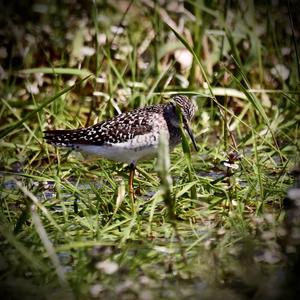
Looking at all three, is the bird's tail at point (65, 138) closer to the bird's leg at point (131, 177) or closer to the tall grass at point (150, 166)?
the tall grass at point (150, 166)

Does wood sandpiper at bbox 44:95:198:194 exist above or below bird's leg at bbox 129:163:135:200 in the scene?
above

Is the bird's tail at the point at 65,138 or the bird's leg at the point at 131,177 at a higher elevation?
the bird's tail at the point at 65,138

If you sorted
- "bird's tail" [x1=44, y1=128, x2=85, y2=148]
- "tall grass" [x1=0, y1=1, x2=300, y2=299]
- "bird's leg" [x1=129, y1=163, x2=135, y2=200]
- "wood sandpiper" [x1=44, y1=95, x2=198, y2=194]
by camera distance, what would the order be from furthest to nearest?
"bird's tail" [x1=44, y1=128, x2=85, y2=148], "wood sandpiper" [x1=44, y1=95, x2=198, y2=194], "bird's leg" [x1=129, y1=163, x2=135, y2=200], "tall grass" [x1=0, y1=1, x2=300, y2=299]

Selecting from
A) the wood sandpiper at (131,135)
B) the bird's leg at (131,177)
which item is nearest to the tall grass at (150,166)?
the bird's leg at (131,177)

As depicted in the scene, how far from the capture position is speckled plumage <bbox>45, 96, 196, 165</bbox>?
6953 mm

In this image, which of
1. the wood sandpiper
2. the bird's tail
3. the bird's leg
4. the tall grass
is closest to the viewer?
the tall grass

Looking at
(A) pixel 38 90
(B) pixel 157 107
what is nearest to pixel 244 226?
(B) pixel 157 107

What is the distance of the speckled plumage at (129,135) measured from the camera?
6.95 meters

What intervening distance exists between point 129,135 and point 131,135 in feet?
0.06

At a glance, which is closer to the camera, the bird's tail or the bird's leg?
the bird's leg

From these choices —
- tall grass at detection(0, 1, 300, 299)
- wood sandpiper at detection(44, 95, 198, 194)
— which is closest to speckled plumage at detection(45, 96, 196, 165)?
wood sandpiper at detection(44, 95, 198, 194)

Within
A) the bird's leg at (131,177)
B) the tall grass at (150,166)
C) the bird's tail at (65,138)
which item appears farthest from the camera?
the bird's tail at (65,138)

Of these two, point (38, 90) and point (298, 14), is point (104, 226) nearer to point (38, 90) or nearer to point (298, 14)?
point (38, 90)

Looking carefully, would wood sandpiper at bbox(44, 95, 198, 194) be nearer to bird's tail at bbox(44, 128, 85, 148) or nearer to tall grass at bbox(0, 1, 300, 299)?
bird's tail at bbox(44, 128, 85, 148)
